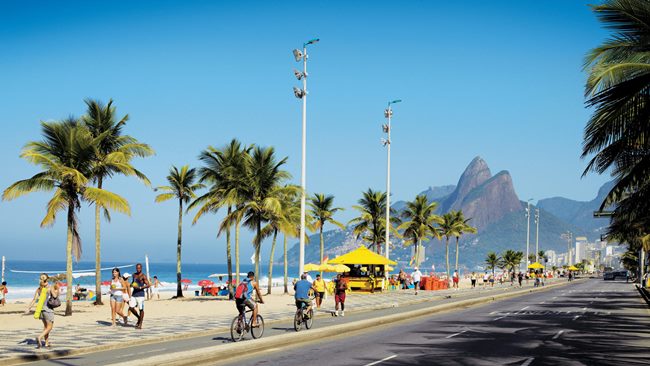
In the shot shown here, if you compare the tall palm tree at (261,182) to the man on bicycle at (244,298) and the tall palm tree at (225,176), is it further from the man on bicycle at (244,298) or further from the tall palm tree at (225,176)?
the man on bicycle at (244,298)

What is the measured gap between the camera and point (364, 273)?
58.8 metres

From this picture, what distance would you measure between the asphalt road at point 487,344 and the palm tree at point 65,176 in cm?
1356

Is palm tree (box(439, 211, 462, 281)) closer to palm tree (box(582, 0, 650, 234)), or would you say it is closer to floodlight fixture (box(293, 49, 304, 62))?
floodlight fixture (box(293, 49, 304, 62))

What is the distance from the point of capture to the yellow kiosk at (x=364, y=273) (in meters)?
51.3

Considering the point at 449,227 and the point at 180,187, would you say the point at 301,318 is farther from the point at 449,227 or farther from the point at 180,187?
the point at 449,227

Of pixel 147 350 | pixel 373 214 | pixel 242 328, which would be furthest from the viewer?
pixel 373 214

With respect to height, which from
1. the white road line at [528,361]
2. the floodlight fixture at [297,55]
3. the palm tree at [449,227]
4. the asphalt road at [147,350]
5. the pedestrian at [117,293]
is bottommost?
the asphalt road at [147,350]

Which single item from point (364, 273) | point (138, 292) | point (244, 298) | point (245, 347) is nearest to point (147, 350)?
point (245, 347)

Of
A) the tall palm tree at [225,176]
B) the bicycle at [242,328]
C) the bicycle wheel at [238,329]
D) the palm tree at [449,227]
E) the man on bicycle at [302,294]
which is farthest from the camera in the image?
the palm tree at [449,227]

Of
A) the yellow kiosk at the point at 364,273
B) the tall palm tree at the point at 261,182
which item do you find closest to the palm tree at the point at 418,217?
the yellow kiosk at the point at 364,273

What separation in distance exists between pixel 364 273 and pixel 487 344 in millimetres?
38700

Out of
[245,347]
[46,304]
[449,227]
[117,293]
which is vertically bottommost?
[245,347]

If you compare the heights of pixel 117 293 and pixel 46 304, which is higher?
pixel 46 304

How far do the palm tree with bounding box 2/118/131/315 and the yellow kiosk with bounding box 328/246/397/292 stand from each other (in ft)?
74.0
